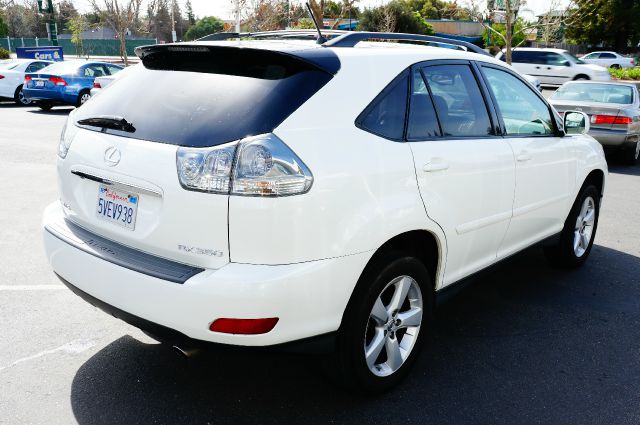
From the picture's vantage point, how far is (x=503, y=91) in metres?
3.93

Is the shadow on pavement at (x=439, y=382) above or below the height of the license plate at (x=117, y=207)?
below

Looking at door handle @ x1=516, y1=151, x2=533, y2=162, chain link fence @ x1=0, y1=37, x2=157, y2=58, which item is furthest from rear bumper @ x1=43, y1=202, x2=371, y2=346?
chain link fence @ x1=0, y1=37, x2=157, y2=58

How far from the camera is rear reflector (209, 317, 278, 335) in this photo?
93.0 inches

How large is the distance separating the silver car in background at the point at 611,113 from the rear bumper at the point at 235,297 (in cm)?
887

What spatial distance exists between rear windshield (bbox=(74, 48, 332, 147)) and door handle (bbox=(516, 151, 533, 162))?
1.66 m

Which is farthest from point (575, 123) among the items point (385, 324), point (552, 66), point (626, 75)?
point (626, 75)

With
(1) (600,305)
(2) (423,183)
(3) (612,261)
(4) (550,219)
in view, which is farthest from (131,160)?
(3) (612,261)

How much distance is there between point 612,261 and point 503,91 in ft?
7.85

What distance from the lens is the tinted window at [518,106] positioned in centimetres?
382

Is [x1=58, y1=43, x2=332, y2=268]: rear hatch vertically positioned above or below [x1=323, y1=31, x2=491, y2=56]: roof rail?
below

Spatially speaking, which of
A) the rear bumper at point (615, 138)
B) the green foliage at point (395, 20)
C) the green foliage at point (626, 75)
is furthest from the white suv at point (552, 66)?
the rear bumper at point (615, 138)

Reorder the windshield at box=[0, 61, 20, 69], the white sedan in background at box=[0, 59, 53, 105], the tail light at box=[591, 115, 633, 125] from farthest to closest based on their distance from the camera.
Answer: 1. the windshield at box=[0, 61, 20, 69]
2. the white sedan in background at box=[0, 59, 53, 105]
3. the tail light at box=[591, 115, 633, 125]

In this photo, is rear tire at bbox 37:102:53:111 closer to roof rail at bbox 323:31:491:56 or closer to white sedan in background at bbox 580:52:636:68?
roof rail at bbox 323:31:491:56

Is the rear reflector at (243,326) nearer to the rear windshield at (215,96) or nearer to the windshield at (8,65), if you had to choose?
the rear windshield at (215,96)
